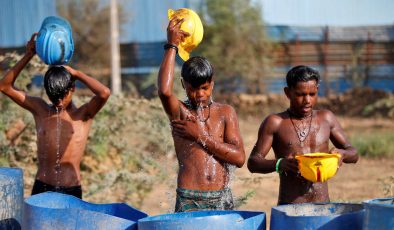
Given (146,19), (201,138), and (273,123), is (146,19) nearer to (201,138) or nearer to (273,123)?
(273,123)

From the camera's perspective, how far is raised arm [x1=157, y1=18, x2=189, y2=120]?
376 cm

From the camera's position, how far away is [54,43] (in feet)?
16.3

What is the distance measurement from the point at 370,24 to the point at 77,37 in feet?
25.0

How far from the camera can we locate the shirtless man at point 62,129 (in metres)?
4.94

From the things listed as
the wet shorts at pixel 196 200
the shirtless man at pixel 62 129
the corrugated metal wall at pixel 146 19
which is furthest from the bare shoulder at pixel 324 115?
the corrugated metal wall at pixel 146 19

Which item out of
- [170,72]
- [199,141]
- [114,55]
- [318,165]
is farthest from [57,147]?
[114,55]

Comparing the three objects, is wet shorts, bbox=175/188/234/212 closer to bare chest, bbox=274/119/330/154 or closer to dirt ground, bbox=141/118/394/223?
bare chest, bbox=274/119/330/154

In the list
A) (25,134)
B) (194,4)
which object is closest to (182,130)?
(25,134)

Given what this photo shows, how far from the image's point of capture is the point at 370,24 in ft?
63.6

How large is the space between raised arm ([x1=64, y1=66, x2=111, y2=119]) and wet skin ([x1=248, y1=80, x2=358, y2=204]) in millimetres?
1270

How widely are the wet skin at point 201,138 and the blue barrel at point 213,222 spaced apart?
579 mm

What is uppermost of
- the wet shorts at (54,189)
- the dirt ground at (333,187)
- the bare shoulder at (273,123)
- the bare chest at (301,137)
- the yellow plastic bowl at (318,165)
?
the bare shoulder at (273,123)

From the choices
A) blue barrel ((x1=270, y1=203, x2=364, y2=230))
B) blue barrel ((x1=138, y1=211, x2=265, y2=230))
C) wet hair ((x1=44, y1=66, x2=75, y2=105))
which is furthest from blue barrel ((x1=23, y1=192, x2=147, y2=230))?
wet hair ((x1=44, y1=66, x2=75, y2=105))

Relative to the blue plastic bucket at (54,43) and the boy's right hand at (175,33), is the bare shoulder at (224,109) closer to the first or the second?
the boy's right hand at (175,33)
